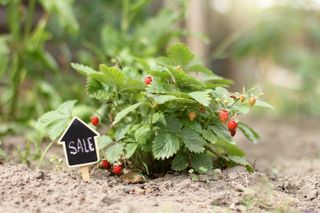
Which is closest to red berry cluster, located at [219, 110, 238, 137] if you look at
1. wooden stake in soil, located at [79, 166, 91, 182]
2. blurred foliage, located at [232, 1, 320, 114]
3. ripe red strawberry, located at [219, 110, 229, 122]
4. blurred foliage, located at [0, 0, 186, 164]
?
ripe red strawberry, located at [219, 110, 229, 122]

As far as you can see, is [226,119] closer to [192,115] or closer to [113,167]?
[192,115]

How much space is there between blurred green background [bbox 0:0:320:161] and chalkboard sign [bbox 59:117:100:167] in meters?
0.38

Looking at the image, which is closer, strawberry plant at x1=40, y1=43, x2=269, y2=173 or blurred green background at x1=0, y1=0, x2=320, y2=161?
strawberry plant at x1=40, y1=43, x2=269, y2=173

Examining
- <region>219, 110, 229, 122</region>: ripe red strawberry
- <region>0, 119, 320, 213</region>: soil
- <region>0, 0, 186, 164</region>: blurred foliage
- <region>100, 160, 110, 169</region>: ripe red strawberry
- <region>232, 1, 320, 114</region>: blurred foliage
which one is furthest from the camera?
<region>232, 1, 320, 114</region>: blurred foliage

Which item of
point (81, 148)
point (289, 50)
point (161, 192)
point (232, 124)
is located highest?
point (289, 50)

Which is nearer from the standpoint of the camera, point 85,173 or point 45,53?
point 85,173

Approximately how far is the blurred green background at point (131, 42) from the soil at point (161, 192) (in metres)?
0.45

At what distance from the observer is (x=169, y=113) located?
7.22 feet

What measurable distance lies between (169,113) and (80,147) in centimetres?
36

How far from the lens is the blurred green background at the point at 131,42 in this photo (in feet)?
11.0

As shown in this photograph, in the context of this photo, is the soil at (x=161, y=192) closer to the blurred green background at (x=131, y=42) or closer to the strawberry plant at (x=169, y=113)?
the strawberry plant at (x=169, y=113)

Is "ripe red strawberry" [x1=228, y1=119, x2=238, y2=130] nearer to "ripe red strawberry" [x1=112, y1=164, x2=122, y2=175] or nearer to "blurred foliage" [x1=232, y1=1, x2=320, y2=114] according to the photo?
"ripe red strawberry" [x1=112, y1=164, x2=122, y2=175]

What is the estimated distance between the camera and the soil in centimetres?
184

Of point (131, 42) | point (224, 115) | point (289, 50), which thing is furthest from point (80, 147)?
point (289, 50)
